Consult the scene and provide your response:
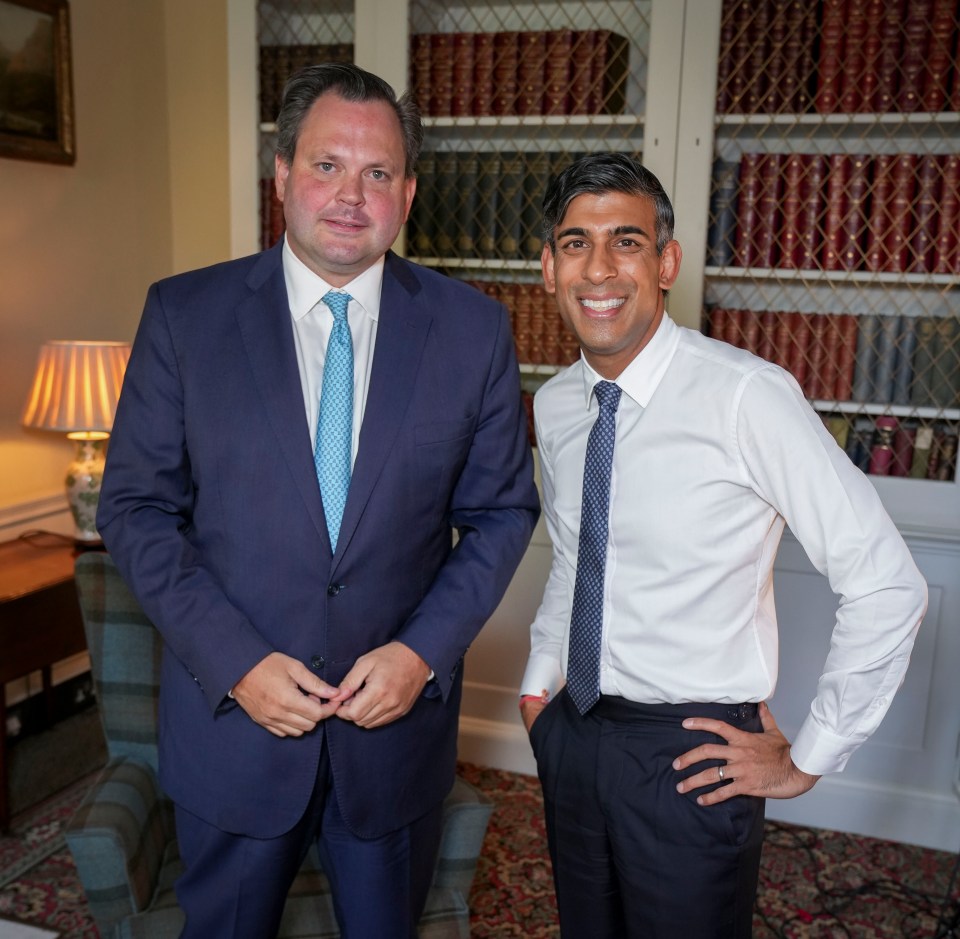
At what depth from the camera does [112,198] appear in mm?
3430

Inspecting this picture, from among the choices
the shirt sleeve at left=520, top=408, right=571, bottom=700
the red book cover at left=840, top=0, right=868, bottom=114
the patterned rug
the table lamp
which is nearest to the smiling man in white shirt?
the shirt sleeve at left=520, top=408, right=571, bottom=700

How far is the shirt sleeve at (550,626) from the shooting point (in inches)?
63.0

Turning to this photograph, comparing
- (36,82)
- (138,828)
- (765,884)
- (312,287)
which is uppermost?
(36,82)

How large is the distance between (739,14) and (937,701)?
6.35ft

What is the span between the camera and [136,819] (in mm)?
1723

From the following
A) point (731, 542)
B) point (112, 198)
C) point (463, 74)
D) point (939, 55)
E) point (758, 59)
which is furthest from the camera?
point (112, 198)

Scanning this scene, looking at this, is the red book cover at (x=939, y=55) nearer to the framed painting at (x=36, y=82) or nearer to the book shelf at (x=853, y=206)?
the book shelf at (x=853, y=206)

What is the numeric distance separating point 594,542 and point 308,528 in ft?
1.36

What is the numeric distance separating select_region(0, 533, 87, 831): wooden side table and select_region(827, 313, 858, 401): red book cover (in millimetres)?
2231

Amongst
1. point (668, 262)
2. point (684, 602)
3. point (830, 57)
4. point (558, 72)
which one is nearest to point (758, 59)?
point (830, 57)

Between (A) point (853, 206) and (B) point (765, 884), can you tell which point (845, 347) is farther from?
(B) point (765, 884)

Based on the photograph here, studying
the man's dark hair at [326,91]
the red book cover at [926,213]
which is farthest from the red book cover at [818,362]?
the man's dark hair at [326,91]

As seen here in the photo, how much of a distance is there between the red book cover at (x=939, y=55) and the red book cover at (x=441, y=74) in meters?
1.28

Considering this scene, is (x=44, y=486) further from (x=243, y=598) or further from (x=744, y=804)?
(x=744, y=804)
